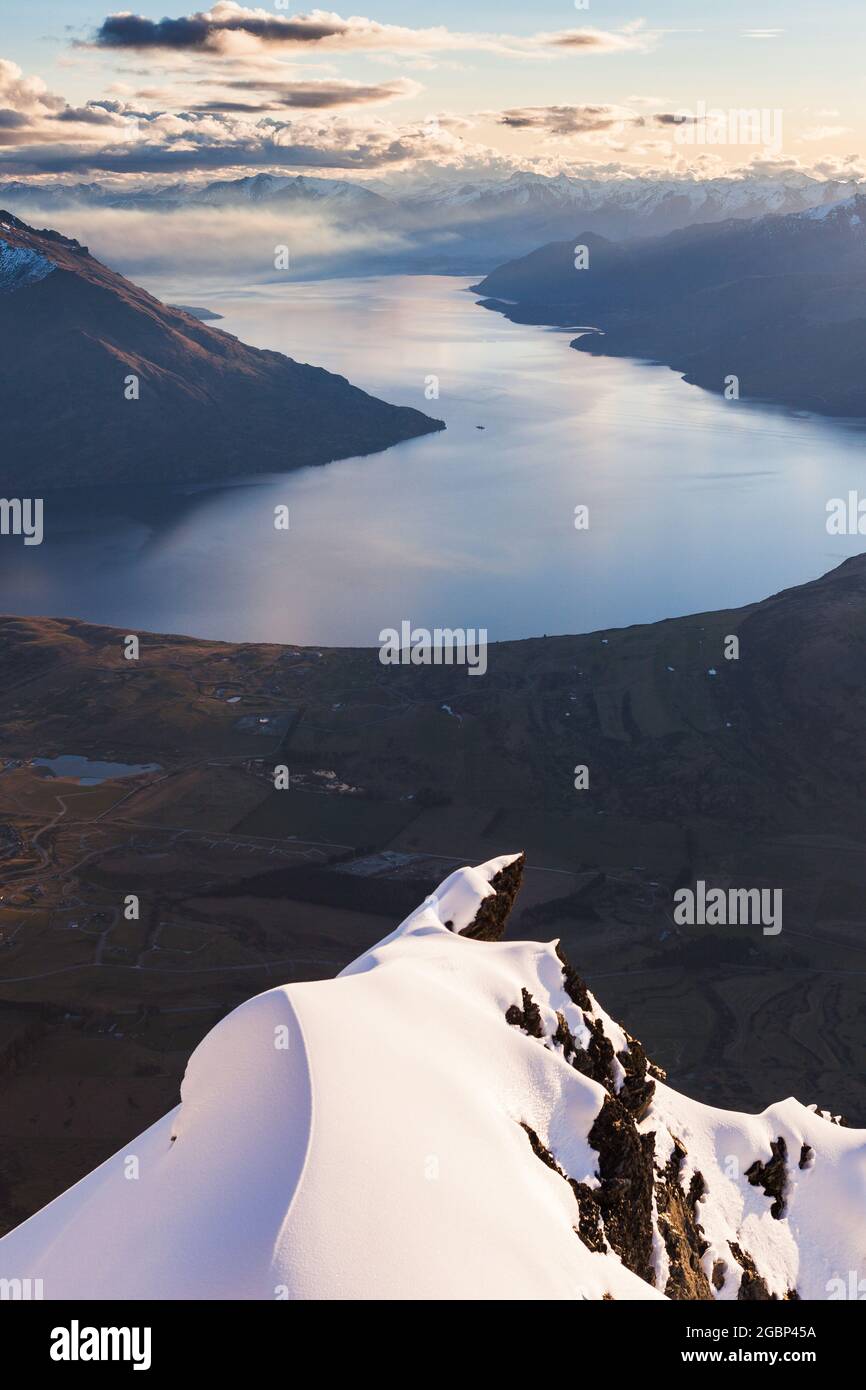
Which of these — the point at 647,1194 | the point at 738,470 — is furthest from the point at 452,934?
the point at 738,470

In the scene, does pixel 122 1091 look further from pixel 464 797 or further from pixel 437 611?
pixel 437 611

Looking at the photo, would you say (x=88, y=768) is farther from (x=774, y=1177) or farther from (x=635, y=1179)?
(x=635, y=1179)
